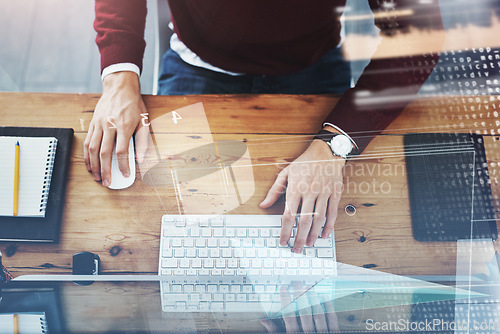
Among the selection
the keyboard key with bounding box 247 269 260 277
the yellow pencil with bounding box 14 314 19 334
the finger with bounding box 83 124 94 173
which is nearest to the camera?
the yellow pencil with bounding box 14 314 19 334

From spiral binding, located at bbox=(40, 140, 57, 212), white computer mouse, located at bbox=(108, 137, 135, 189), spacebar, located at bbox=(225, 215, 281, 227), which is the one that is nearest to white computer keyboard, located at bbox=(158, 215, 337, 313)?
spacebar, located at bbox=(225, 215, 281, 227)

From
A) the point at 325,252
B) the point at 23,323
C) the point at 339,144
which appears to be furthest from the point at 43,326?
the point at 339,144

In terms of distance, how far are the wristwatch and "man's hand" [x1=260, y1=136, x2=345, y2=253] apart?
0.03 ft

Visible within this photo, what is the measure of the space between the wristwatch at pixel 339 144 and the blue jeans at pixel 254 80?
226 millimetres

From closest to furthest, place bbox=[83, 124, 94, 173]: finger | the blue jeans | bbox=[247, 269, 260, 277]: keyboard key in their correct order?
1. bbox=[247, 269, 260, 277]: keyboard key
2. bbox=[83, 124, 94, 173]: finger
3. the blue jeans

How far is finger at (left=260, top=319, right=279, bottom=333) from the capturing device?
468mm

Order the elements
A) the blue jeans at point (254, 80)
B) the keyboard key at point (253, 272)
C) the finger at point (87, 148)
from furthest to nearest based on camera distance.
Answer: the blue jeans at point (254, 80)
the finger at point (87, 148)
the keyboard key at point (253, 272)

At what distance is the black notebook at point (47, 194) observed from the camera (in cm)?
59

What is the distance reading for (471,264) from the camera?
0.56m

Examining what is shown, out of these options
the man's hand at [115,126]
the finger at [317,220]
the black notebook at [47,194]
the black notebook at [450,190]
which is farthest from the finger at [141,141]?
the black notebook at [450,190]

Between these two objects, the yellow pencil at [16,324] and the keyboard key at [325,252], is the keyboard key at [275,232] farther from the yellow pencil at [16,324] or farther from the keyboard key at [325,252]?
the yellow pencil at [16,324]

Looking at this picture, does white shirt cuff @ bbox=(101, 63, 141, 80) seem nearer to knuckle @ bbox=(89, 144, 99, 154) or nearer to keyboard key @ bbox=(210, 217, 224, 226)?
knuckle @ bbox=(89, 144, 99, 154)

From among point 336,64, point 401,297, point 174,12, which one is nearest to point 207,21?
point 174,12

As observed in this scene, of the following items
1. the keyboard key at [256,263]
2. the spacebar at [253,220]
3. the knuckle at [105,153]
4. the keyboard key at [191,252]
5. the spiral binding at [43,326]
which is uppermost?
the knuckle at [105,153]
